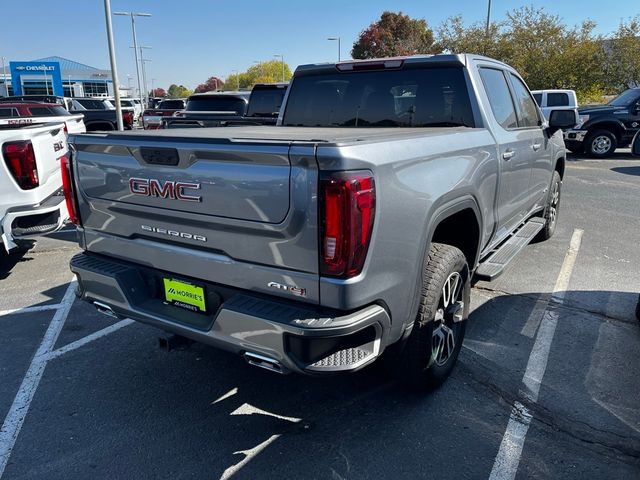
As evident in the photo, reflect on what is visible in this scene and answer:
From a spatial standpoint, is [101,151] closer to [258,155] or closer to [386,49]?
[258,155]

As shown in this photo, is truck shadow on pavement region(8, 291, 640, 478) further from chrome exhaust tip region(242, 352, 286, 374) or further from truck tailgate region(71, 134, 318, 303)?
truck tailgate region(71, 134, 318, 303)

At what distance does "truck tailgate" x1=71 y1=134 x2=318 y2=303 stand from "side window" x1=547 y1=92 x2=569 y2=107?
15.7m

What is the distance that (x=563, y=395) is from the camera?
10.5ft

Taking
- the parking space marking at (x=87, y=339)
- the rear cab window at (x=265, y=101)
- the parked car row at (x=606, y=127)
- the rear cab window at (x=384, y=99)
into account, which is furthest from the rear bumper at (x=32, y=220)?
the parked car row at (x=606, y=127)

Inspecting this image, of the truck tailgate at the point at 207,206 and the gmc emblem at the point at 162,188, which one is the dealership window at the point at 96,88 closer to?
the truck tailgate at the point at 207,206

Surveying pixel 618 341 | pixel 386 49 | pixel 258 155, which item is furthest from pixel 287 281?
pixel 386 49

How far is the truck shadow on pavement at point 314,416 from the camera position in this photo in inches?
103

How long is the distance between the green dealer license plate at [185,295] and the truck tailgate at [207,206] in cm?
7

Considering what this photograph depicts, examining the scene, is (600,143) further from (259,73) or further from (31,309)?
(259,73)

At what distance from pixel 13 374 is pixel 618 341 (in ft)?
14.4

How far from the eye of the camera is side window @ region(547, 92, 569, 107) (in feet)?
51.6

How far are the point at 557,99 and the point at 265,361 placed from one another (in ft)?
52.9

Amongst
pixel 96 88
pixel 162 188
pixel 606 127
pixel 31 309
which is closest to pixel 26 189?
pixel 31 309

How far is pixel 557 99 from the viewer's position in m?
15.8
